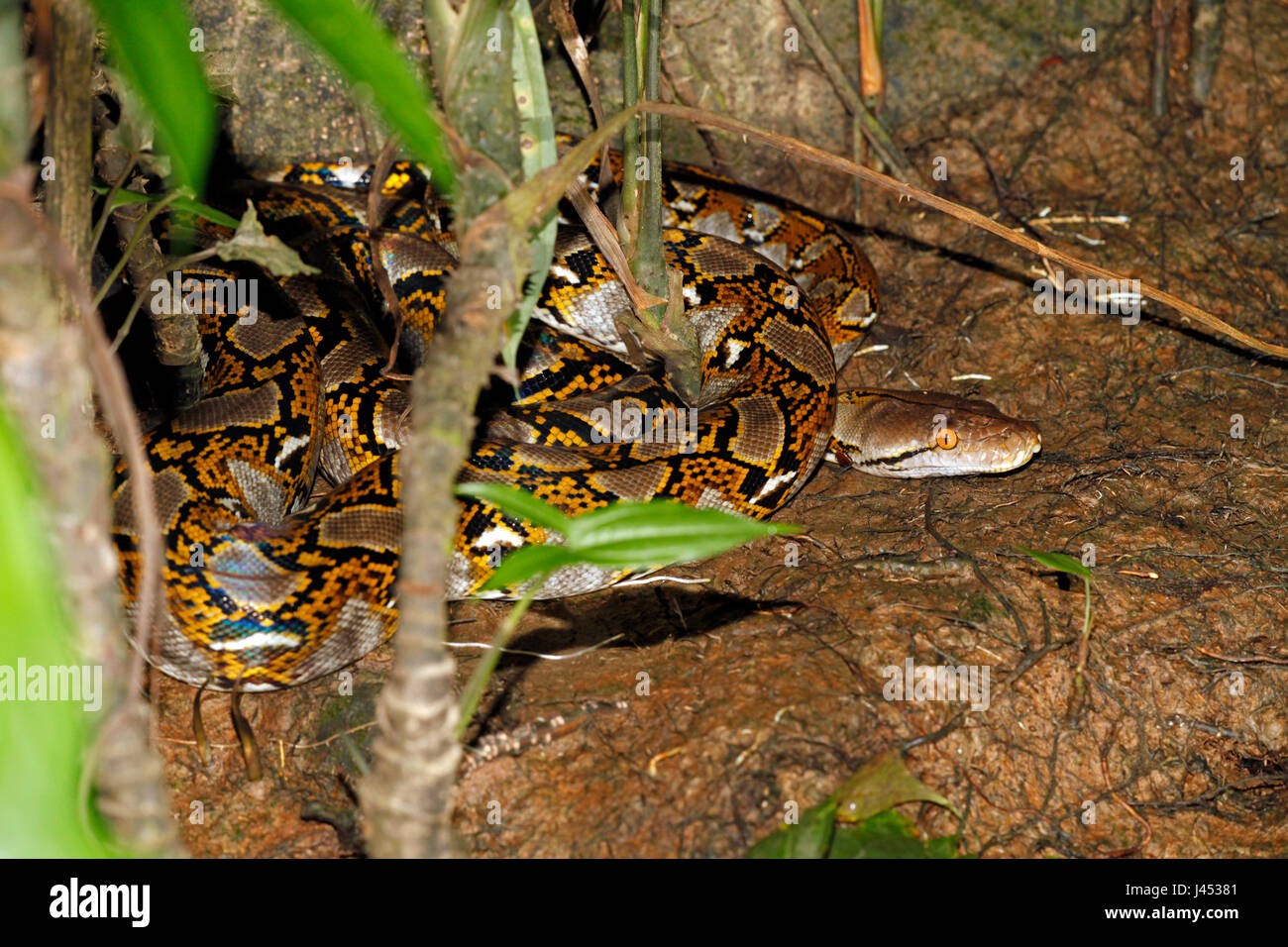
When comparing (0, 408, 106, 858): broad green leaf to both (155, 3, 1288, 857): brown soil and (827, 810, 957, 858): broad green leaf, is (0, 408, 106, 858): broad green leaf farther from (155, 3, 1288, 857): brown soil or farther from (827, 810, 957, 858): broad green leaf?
(827, 810, 957, 858): broad green leaf

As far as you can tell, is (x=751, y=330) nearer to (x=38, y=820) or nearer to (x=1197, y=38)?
(x=1197, y=38)

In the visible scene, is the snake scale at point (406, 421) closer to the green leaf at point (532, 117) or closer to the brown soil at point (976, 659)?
the brown soil at point (976, 659)

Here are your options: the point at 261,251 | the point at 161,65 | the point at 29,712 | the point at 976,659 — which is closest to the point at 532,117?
the point at 261,251

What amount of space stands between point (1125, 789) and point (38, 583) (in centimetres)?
344

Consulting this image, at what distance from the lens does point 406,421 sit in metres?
4.60

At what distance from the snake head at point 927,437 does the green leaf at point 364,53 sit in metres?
3.79

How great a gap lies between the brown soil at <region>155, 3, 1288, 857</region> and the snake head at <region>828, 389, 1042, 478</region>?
111 millimetres

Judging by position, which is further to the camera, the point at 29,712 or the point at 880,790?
the point at 880,790

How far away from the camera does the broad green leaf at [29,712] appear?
3.63ft

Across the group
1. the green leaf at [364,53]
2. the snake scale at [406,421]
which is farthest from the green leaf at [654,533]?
the snake scale at [406,421]

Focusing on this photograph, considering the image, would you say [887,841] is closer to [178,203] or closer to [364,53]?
[364,53]

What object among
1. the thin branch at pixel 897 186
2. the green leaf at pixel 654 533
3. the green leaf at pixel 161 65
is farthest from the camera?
the thin branch at pixel 897 186

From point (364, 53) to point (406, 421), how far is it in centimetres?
331
